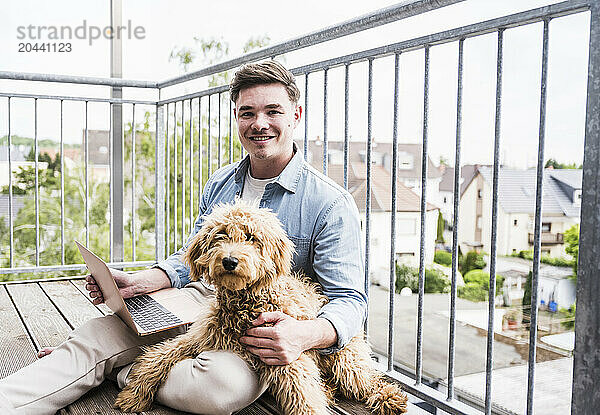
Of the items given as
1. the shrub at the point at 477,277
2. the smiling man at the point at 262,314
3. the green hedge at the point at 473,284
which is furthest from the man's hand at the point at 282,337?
the shrub at the point at 477,277

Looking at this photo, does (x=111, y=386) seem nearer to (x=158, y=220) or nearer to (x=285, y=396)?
(x=285, y=396)

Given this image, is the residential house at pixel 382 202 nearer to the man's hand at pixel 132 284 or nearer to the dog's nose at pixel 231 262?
the dog's nose at pixel 231 262

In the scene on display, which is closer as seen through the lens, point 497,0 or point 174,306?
point 174,306

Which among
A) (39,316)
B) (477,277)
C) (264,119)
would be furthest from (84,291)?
(477,277)

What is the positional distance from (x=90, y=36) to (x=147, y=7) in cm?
79

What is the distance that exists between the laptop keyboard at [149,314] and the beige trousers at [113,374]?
73mm

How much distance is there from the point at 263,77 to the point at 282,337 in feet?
2.43

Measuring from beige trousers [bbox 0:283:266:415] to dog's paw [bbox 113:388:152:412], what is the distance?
4 centimetres

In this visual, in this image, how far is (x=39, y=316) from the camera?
253 centimetres

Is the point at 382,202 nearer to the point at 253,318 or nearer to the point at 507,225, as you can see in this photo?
the point at 253,318

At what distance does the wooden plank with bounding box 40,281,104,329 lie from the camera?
253 centimetres

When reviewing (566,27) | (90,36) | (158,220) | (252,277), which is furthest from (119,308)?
(90,36)

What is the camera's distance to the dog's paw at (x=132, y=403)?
1.56 metres

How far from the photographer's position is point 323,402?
146 cm
